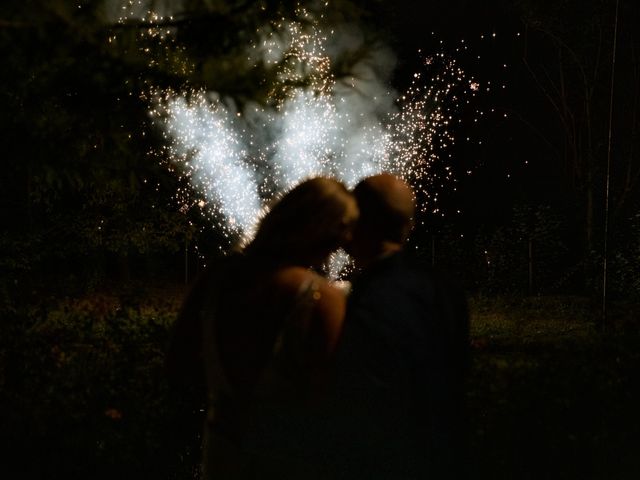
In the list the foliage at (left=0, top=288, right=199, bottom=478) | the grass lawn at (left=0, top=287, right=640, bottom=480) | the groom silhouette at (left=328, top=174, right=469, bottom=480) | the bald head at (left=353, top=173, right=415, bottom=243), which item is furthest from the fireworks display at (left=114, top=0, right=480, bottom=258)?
the groom silhouette at (left=328, top=174, right=469, bottom=480)

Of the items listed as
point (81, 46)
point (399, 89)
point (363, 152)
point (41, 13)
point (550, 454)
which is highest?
point (399, 89)

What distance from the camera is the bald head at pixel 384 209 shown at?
2.60 m

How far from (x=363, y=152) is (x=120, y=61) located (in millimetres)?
14001

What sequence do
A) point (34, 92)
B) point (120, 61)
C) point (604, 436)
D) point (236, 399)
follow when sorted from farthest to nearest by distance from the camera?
1. point (34, 92)
2. point (604, 436)
3. point (120, 61)
4. point (236, 399)

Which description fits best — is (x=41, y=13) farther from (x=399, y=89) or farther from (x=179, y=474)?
(x=399, y=89)

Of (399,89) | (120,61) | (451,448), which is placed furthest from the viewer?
(399,89)

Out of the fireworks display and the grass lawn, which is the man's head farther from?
the fireworks display

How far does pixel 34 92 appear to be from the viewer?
209 inches

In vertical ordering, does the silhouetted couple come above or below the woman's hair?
below

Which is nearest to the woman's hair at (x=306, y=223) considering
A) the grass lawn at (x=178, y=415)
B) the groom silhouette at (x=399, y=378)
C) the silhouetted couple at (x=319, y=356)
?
the silhouetted couple at (x=319, y=356)

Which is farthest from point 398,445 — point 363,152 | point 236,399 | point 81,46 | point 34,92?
point 363,152

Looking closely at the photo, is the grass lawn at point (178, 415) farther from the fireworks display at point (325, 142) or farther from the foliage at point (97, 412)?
the fireworks display at point (325, 142)

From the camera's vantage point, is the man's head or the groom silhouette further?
the man's head

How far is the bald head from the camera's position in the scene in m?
2.60
